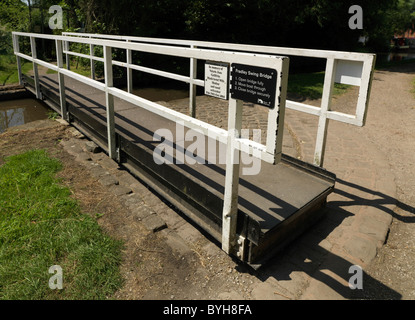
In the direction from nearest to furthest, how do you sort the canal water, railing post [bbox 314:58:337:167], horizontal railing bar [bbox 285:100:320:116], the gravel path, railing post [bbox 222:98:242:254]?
railing post [bbox 222:98:242:254] → the gravel path → railing post [bbox 314:58:337:167] → horizontal railing bar [bbox 285:100:320:116] → the canal water

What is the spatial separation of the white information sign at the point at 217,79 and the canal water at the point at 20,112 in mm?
5682

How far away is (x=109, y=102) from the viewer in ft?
13.4

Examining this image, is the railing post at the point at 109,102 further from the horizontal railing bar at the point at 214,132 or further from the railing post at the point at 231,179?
the railing post at the point at 231,179

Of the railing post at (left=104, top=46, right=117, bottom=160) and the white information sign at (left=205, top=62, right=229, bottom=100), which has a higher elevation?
the white information sign at (left=205, top=62, right=229, bottom=100)

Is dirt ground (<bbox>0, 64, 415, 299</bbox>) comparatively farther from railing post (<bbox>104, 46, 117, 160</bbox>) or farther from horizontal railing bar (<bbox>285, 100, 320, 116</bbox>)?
horizontal railing bar (<bbox>285, 100, 320, 116</bbox>)

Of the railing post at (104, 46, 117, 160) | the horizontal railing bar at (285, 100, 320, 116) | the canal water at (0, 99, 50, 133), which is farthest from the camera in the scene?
the canal water at (0, 99, 50, 133)

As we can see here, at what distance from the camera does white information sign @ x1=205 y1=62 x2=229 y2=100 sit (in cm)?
224

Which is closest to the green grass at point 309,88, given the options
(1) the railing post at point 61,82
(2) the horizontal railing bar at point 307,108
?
(2) the horizontal railing bar at point 307,108

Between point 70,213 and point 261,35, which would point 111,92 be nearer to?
point 70,213

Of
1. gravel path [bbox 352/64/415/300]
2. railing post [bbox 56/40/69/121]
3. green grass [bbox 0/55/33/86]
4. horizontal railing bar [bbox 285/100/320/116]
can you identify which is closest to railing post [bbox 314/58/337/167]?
horizontal railing bar [bbox 285/100/320/116]

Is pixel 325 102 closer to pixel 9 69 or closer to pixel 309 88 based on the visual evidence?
pixel 309 88

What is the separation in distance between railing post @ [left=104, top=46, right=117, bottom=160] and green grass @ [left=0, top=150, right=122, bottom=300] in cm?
80

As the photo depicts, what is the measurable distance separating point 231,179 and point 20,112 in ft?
22.7
